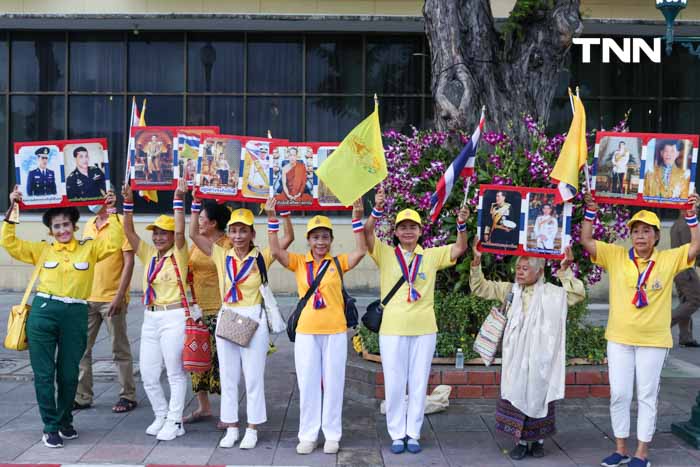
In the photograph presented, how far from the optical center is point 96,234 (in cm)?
748

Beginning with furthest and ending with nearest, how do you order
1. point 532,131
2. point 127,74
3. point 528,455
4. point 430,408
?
point 127,74 → point 532,131 → point 430,408 → point 528,455

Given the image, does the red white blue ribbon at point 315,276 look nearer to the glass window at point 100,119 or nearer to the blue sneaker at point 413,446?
the blue sneaker at point 413,446

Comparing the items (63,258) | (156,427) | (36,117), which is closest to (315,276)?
(156,427)

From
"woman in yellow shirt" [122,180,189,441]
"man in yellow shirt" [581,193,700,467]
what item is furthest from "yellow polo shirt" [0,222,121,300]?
"man in yellow shirt" [581,193,700,467]

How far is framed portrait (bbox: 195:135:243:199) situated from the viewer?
6824 mm

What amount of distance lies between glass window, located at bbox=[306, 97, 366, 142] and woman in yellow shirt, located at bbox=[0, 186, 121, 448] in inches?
376

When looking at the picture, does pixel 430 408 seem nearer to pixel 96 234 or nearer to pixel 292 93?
pixel 96 234

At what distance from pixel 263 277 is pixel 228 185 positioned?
83 centimetres

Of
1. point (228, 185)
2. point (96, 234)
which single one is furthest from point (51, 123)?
point (228, 185)

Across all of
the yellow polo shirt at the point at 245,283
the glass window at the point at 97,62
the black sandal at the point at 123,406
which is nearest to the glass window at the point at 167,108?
the glass window at the point at 97,62

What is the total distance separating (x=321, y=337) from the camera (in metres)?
6.47

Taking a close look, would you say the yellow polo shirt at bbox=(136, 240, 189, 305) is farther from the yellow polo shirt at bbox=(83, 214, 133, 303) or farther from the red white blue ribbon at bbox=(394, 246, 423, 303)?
the red white blue ribbon at bbox=(394, 246, 423, 303)

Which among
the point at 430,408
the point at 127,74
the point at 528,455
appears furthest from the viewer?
the point at 127,74

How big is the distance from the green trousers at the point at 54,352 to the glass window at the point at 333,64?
1007 centimetres
